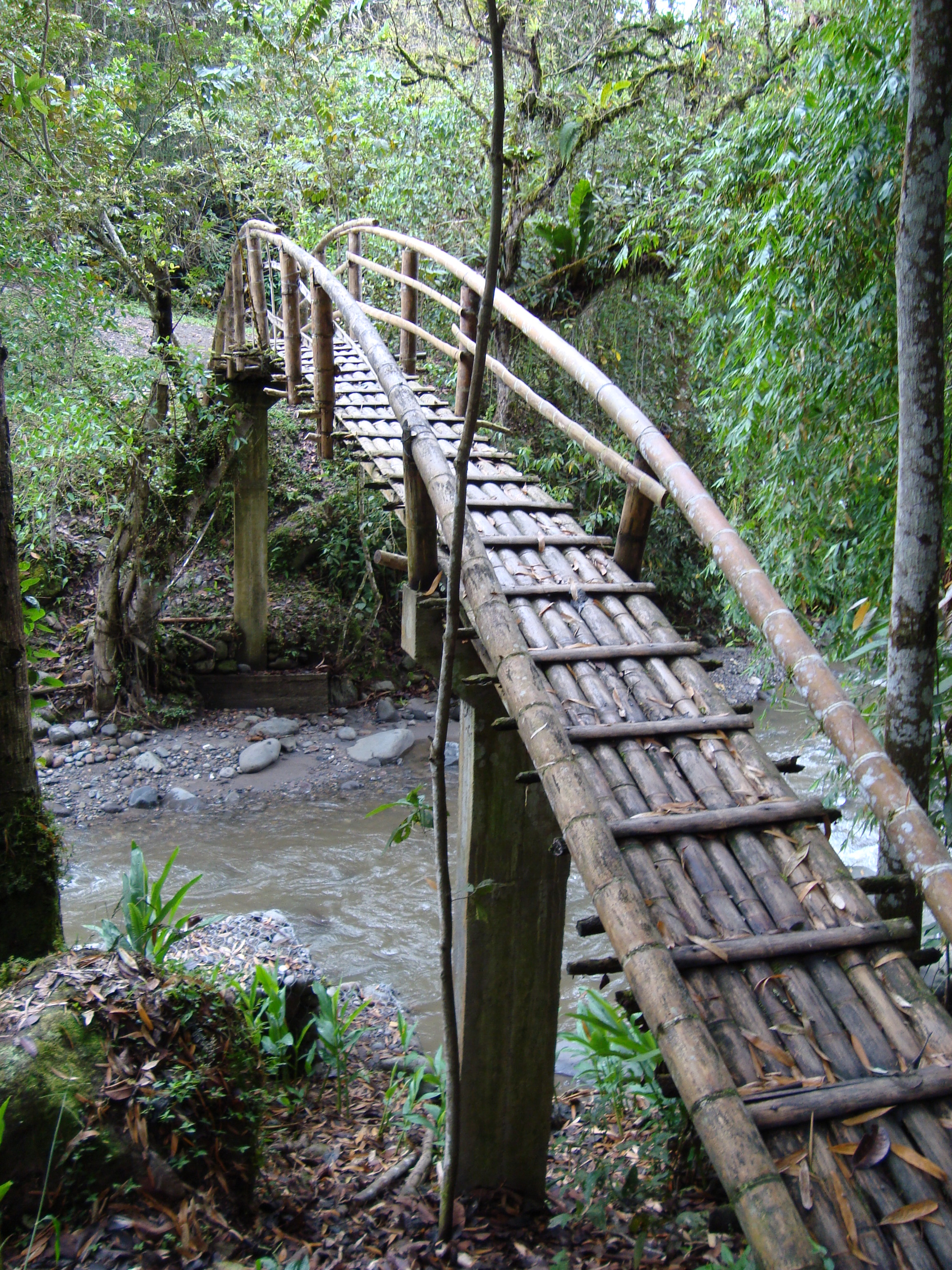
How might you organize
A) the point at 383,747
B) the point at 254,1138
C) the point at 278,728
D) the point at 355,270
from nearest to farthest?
the point at 254,1138 → the point at 355,270 → the point at 383,747 → the point at 278,728

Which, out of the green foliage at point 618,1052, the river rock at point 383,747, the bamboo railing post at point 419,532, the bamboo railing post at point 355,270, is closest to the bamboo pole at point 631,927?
the bamboo railing post at point 419,532

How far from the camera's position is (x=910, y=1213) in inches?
47.4

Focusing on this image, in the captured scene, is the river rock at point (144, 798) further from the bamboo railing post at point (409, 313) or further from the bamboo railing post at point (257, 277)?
the bamboo railing post at point (409, 313)

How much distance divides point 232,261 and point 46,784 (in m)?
4.16

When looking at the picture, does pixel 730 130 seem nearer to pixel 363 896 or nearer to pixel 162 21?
pixel 363 896

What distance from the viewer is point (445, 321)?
914 centimetres

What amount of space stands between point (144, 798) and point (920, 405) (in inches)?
232

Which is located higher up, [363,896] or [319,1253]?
[363,896]

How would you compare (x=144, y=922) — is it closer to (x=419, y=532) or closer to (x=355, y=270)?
(x=419, y=532)

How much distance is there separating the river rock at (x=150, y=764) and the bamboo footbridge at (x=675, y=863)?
13.4ft

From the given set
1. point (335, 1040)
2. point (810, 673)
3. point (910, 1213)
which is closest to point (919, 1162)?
point (910, 1213)

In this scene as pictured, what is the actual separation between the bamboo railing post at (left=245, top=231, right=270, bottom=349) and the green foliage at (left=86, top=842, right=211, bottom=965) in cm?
402

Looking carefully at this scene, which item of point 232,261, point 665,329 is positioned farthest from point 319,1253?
point 665,329

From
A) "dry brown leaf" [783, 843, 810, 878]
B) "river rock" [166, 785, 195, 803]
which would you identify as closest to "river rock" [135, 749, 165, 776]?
"river rock" [166, 785, 195, 803]
